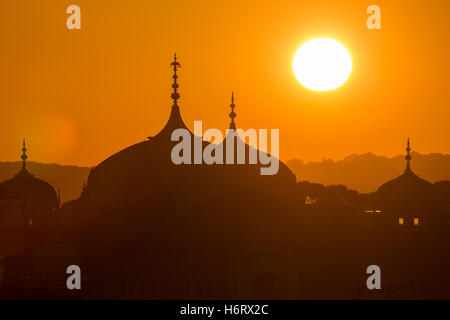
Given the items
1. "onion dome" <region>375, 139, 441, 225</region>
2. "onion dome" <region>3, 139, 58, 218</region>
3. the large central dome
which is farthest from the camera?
"onion dome" <region>3, 139, 58, 218</region>

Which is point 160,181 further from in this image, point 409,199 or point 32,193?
point 409,199

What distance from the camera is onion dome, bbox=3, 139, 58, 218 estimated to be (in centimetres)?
4381

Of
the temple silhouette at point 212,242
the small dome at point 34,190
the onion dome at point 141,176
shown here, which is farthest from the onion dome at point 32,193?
the onion dome at point 141,176

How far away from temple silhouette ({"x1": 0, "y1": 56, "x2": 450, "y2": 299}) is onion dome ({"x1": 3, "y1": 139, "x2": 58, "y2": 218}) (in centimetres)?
223

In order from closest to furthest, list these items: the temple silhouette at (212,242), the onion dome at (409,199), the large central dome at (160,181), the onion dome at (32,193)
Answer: the temple silhouette at (212,242), the large central dome at (160,181), the onion dome at (409,199), the onion dome at (32,193)

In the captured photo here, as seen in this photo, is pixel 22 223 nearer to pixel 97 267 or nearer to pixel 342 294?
pixel 97 267

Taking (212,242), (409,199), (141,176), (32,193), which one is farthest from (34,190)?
(409,199)

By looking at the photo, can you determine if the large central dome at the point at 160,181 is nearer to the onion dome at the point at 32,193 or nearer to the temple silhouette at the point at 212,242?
the temple silhouette at the point at 212,242

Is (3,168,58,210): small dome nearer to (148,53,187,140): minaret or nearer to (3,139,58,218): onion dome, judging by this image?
(3,139,58,218): onion dome

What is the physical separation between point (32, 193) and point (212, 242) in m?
8.12

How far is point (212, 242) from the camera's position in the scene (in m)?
38.9

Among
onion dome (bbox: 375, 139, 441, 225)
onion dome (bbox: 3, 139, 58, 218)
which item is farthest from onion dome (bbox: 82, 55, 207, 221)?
onion dome (bbox: 375, 139, 441, 225)

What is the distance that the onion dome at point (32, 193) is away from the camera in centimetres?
4381

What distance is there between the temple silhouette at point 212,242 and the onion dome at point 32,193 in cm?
223
